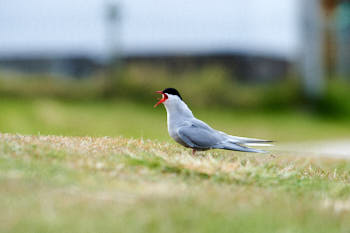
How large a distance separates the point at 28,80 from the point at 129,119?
425cm

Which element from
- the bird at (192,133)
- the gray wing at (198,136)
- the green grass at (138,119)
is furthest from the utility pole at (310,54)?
the gray wing at (198,136)

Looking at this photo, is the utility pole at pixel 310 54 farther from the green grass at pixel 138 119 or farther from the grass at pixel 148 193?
the grass at pixel 148 193

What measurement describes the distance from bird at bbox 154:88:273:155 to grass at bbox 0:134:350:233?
6.5 inches

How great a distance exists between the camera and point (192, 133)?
460cm

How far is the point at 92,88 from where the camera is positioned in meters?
17.3

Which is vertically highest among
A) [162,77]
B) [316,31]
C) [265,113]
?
[316,31]

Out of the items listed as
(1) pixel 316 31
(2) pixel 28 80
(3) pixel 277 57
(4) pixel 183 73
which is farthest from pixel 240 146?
(3) pixel 277 57

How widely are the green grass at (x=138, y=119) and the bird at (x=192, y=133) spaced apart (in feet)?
25.1

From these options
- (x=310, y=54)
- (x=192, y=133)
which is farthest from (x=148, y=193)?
(x=310, y=54)

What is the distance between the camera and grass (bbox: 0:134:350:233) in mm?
2971

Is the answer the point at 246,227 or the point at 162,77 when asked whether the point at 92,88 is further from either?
the point at 246,227

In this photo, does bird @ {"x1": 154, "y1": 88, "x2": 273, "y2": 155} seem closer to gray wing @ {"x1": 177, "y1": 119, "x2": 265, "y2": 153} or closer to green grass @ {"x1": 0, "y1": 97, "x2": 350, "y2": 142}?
gray wing @ {"x1": 177, "y1": 119, "x2": 265, "y2": 153}

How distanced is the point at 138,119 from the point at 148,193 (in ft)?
38.4

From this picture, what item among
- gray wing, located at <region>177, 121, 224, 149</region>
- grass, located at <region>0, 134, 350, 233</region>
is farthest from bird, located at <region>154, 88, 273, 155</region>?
grass, located at <region>0, 134, 350, 233</region>
